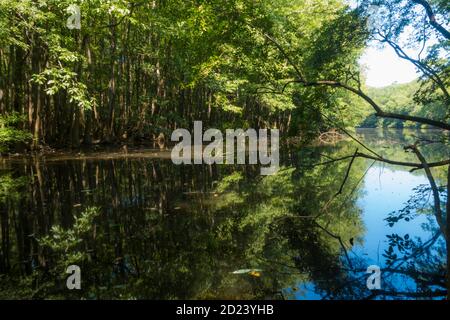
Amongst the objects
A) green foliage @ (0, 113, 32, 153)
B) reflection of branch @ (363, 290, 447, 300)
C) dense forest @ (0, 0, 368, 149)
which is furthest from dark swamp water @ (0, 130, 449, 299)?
green foliage @ (0, 113, 32, 153)

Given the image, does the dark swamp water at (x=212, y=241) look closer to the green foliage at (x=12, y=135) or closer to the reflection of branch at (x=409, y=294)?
the reflection of branch at (x=409, y=294)

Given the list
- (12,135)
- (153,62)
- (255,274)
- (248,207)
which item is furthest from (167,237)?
(153,62)

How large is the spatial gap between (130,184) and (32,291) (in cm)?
619

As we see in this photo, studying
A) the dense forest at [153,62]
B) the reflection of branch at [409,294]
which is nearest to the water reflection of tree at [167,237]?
the reflection of branch at [409,294]

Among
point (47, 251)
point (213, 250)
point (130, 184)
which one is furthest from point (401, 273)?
point (130, 184)

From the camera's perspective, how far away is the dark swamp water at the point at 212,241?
12.6 ft

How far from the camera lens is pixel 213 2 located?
20.5ft

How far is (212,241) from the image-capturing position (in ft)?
17.5

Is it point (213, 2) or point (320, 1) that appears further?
point (320, 1)

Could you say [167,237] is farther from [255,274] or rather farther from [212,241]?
[255,274]
